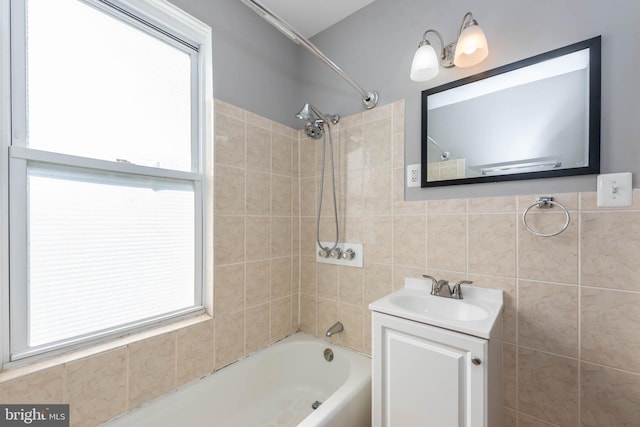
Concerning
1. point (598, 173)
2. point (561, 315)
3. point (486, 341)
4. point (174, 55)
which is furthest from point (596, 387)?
point (174, 55)

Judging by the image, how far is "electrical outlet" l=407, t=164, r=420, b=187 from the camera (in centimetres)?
141

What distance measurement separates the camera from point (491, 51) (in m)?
1.22

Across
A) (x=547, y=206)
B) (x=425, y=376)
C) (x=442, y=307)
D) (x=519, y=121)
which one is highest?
(x=519, y=121)

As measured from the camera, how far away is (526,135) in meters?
1.14

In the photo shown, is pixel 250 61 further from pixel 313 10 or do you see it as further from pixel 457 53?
pixel 457 53

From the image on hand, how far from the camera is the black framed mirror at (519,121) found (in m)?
1.02

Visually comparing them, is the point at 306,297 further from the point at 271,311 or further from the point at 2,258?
the point at 2,258

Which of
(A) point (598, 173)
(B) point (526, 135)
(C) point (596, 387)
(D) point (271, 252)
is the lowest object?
(C) point (596, 387)

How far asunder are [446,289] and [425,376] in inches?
17.0

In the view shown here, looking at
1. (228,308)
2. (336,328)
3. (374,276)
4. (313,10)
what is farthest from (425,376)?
(313,10)

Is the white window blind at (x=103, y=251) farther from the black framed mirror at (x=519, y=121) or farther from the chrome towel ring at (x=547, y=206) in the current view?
the chrome towel ring at (x=547, y=206)

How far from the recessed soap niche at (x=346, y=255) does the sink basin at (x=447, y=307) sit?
0.32m

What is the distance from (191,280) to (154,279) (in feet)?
0.61

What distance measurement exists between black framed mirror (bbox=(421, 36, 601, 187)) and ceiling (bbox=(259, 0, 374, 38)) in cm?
81
